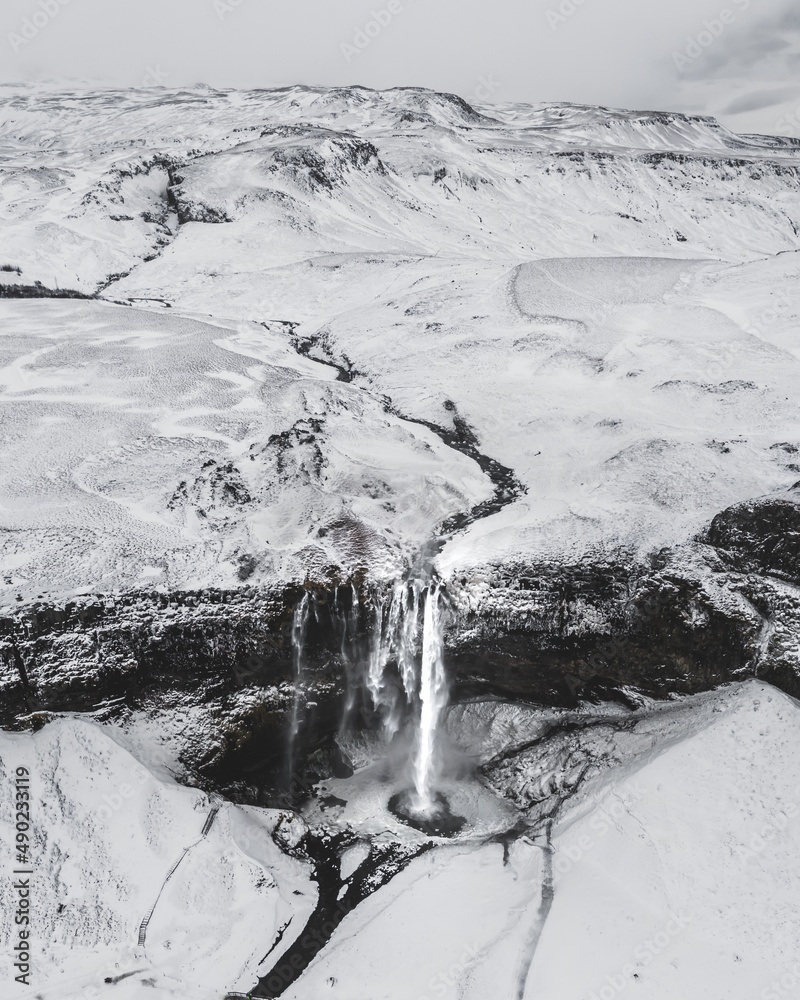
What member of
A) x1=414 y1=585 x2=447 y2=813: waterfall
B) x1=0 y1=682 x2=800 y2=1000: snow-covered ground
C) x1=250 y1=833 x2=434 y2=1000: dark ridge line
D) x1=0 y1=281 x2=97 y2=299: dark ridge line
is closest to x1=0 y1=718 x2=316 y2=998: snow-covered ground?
x1=0 y1=682 x2=800 y2=1000: snow-covered ground

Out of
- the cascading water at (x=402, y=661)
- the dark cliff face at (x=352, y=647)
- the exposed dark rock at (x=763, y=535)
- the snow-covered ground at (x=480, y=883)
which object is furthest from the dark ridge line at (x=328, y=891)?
the exposed dark rock at (x=763, y=535)

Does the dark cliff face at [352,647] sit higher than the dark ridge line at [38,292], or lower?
lower

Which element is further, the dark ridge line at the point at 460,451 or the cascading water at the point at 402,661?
the dark ridge line at the point at 460,451

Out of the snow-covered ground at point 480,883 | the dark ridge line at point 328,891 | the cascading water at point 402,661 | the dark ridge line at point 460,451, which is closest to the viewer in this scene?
the snow-covered ground at point 480,883

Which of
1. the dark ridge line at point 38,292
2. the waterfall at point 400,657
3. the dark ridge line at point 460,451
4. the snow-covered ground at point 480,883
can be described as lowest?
the snow-covered ground at point 480,883

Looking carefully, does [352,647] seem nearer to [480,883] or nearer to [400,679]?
[400,679]

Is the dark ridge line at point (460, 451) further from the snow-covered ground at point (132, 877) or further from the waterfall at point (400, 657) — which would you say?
the snow-covered ground at point (132, 877)

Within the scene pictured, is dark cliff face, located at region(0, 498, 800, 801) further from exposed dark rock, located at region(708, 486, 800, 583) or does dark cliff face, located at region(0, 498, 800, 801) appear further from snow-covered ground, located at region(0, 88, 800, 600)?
snow-covered ground, located at region(0, 88, 800, 600)

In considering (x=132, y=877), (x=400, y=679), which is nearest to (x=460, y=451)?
(x=400, y=679)
